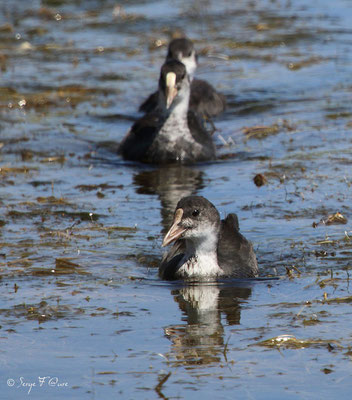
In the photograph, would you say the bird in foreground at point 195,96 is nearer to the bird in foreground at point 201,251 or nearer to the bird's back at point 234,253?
the bird's back at point 234,253

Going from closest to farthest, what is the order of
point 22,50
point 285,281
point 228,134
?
point 285,281 < point 228,134 < point 22,50

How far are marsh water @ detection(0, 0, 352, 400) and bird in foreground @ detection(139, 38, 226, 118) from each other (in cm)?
26

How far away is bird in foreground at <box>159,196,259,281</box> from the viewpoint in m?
8.83

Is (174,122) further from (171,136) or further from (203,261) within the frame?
(203,261)

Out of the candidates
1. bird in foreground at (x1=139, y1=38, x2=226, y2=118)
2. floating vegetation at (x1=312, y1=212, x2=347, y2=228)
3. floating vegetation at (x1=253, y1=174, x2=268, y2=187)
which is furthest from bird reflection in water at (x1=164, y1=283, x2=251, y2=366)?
bird in foreground at (x1=139, y1=38, x2=226, y2=118)

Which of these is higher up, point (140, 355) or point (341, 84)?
point (341, 84)

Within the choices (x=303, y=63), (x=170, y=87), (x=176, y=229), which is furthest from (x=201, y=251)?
(x=303, y=63)

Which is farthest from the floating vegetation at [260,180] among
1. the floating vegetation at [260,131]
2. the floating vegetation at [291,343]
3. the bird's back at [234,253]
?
the floating vegetation at [291,343]

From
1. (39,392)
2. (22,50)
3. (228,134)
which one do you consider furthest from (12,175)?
(22,50)

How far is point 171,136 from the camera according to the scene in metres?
14.0

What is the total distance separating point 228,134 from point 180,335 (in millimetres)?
8306

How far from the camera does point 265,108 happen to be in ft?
54.4

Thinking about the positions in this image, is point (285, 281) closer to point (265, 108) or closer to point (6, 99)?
point (265, 108)

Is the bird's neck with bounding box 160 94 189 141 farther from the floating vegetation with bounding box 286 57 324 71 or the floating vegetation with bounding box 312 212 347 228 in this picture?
the floating vegetation with bounding box 286 57 324 71
